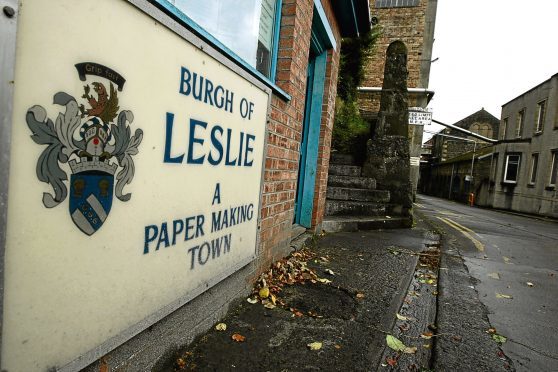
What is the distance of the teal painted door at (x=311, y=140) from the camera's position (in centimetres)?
460

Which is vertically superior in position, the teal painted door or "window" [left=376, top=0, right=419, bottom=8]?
"window" [left=376, top=0, right=419, bottom=8]

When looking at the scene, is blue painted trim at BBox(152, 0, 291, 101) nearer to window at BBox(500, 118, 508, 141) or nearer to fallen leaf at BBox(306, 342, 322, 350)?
fallen leaf at BBox(306, 342, 322, 350)

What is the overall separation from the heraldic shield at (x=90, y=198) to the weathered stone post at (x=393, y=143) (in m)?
5.98

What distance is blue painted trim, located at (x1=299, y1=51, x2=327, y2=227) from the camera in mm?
4594

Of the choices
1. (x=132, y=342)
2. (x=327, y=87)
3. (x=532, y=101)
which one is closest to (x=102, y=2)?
(x=132, y=342)

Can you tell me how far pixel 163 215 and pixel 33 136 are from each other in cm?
63

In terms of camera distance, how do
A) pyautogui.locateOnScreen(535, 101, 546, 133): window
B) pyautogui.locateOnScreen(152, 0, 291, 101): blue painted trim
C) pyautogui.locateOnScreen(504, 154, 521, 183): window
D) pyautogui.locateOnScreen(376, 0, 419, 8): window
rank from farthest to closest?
pyautogui.locateOnScreen(504, 154, 521, 183): window < pyautogui.locateOnScreen(535, 101, 546, 133): window < pyautogui.locateOnScreen(376, 0, 419, 8): window < pyautogui.locateOnScreen(152, 0, 291, 101): blue painted trim

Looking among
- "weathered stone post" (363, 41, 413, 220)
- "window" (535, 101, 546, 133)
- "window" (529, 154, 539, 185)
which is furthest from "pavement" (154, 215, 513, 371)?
"window" (535, 101, 546, 133)

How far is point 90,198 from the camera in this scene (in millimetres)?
1117

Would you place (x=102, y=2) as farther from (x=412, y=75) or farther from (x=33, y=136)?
(x=412, y=75)

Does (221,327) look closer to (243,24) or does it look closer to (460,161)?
(243,24)

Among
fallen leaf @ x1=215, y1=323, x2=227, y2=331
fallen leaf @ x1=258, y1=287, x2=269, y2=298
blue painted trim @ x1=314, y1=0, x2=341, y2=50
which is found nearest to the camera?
fallen leaf @ x1=215, y1=323, x2=227, y2=331

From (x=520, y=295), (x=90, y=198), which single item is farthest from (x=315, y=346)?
(x=520, y=295)

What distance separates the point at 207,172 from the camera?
178 centimetres
